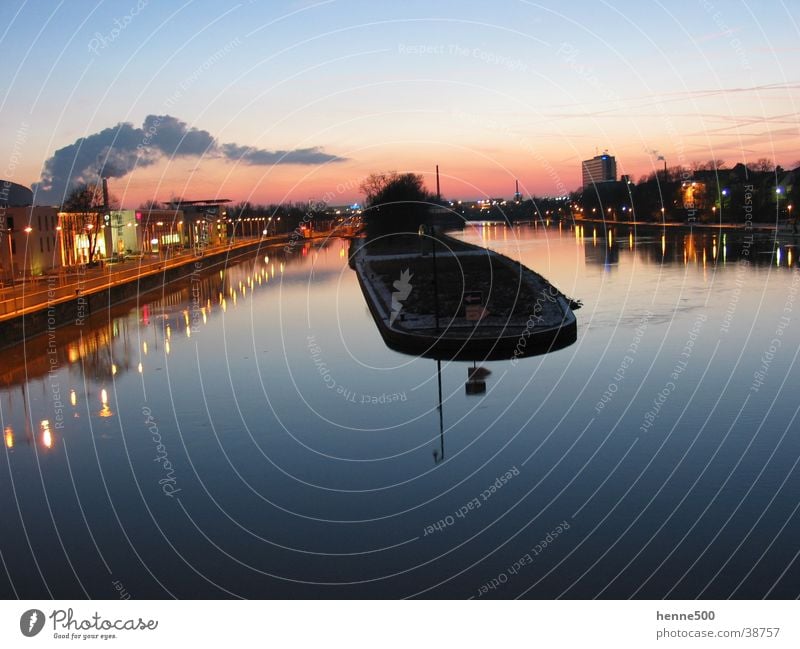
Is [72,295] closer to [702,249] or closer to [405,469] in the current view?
[405,469]

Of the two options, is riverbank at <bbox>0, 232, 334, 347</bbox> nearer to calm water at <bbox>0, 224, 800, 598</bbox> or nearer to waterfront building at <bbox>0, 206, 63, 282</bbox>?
calm water at <bbox>0, 224, 800, 598</bbox>

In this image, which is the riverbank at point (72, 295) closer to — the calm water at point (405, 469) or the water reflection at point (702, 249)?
the calm water at point (405, 469)

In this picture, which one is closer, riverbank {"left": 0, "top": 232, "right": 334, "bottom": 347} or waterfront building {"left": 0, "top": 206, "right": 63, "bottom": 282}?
riverbank {"left": 0, "top": 232, "right": 334, "bottom": 347}

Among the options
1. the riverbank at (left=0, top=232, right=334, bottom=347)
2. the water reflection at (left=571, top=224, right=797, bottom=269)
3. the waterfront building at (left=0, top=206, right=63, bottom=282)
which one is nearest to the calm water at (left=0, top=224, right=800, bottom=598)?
the riverbank at (left=0, top=232, right=334, bottom=347)

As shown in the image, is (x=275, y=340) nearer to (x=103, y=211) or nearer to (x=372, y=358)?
(x=372, y=358)

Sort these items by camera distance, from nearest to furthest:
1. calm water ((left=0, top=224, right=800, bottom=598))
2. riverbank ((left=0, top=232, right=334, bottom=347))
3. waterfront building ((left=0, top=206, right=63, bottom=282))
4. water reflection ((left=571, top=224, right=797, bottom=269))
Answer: calm water ((left=0, top=224, right=800, bottom=598)), riverbank ((left=0, top=232, right=334, bottom=347)), waterfront building ((left=0, top=206, right=63, bottom=282)), water reflection ((left=571, top=224, right=797, bottom=269))

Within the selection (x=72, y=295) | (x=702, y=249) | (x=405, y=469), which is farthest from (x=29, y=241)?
(x=405, y=469)

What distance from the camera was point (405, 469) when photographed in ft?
35.7

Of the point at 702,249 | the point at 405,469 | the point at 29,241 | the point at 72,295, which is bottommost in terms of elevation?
the point at 405,469

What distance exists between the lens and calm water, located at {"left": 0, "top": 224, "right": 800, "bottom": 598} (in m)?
7.70

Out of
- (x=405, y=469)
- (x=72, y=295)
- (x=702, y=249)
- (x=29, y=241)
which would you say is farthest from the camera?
(x=702, y=249)

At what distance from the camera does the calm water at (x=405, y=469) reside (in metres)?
7.70

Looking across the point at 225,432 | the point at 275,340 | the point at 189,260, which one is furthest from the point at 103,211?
the point at 225,432
